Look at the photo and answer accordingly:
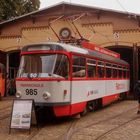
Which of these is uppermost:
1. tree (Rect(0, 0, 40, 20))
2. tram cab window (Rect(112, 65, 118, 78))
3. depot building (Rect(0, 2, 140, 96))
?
tree (Rect(0, 0, 40, 20))

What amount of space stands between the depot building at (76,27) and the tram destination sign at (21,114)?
1507cm

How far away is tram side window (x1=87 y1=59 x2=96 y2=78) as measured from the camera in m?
15.9

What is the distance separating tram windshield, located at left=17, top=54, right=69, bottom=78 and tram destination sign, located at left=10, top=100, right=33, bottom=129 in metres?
1.36

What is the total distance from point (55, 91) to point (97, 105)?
5.56m

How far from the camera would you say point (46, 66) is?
13.6m

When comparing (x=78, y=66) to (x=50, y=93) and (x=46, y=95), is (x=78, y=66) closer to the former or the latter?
(x=50, y=93)

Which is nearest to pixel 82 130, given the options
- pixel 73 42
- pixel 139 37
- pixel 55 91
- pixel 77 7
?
pixel 55 91

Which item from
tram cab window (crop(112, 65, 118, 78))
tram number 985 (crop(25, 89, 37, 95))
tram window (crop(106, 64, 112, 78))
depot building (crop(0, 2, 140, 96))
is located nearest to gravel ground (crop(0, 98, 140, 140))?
tram number 985 (crop(25, 89, 37, 95))

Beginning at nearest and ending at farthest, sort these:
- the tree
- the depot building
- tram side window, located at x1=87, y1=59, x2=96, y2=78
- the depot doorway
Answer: tram side window, located at x1=87, y1=59, x2=96, y2=78, the depot building, the depot doorway, the tree

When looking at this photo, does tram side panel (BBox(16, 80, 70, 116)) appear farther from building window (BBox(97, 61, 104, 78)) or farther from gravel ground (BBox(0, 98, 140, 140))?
building window (BBox(97, 61, 104, 78))

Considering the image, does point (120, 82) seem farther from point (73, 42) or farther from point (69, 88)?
point (69, 88)

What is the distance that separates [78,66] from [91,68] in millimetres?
1678

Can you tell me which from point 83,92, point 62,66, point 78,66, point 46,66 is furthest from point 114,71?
point 46,66

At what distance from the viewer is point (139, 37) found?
28.1 metres
